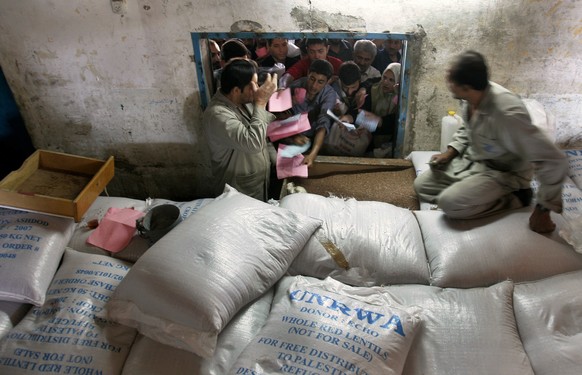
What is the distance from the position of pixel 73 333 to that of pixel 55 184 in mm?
1126

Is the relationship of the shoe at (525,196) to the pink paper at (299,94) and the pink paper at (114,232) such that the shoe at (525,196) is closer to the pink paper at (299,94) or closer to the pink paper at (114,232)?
the pink paper at (299,94)

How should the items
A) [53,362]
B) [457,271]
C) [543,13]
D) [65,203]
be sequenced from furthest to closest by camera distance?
[543,13], [65,203], [457,271], [53,362]

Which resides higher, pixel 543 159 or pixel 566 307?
pixel 543 159

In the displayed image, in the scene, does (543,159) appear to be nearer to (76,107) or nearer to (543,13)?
(543,13)

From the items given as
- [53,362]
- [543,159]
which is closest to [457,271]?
[543,159]

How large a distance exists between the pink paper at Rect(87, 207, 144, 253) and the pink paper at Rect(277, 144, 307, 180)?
102cm

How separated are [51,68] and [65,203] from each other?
126 cm

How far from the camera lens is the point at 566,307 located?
1.64 meters

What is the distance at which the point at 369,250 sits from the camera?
2018mm

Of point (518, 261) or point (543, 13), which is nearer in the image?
point (518, 261)

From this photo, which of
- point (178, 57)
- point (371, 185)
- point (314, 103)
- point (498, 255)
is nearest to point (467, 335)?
point (498, 255)

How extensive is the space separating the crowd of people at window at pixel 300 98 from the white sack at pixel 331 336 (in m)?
1.08

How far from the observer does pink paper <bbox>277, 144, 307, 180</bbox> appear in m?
2.84

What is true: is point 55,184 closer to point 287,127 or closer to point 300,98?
point 287,127
